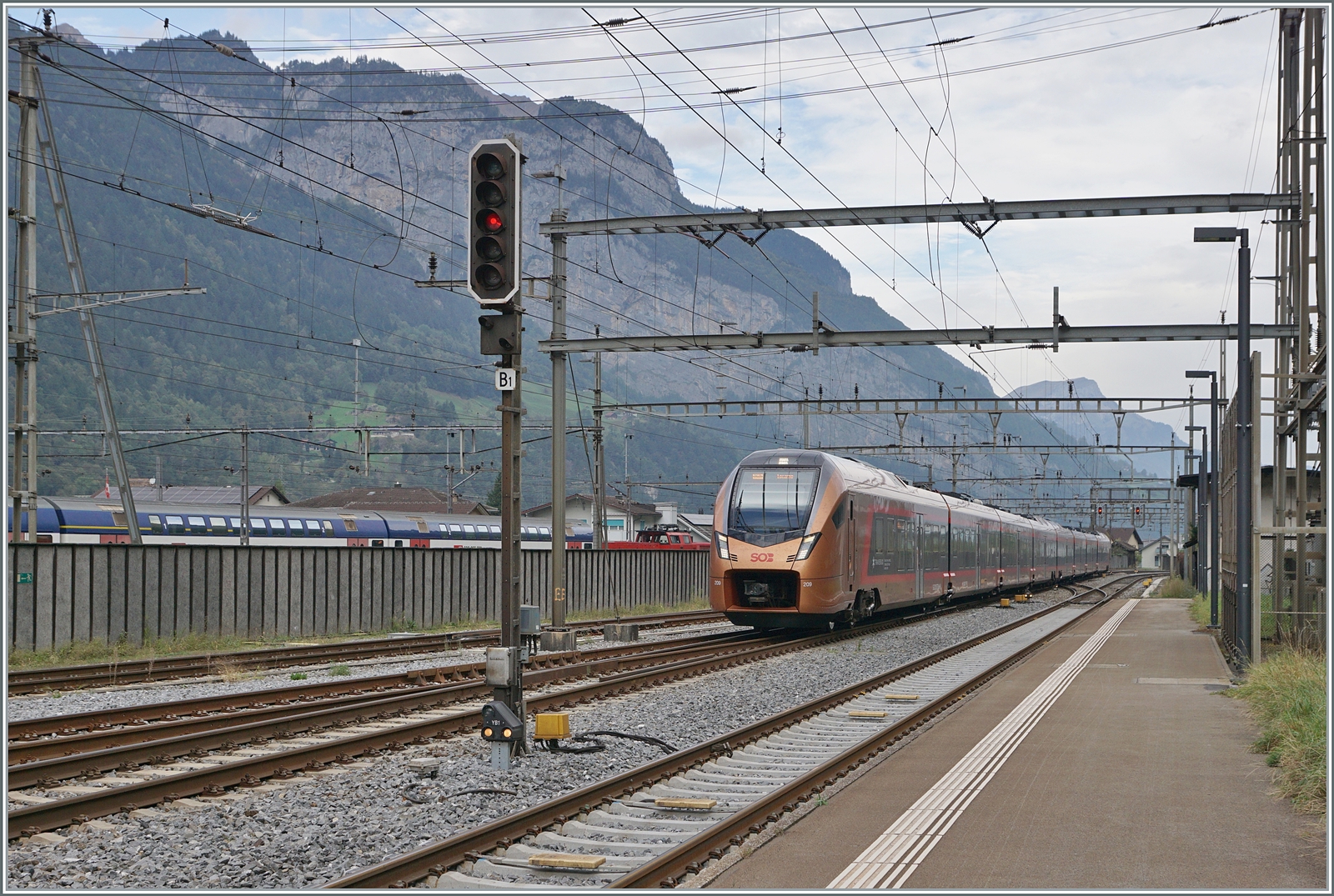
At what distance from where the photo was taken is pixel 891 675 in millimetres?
17859

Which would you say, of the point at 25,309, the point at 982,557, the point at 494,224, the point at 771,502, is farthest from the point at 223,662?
the point at 982,557

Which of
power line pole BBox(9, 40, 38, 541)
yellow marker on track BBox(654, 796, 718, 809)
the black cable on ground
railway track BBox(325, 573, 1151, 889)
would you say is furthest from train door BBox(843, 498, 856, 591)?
yellow marker on track BBox(654, 796, 718, 809)

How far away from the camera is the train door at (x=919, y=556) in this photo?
30.9 m

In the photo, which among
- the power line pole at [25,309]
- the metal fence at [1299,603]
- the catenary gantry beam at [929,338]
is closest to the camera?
the metal fence at [1299,603]

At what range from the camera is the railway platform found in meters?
7.02

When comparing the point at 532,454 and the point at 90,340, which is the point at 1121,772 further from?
the point at 532,454

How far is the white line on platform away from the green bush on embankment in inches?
84.9

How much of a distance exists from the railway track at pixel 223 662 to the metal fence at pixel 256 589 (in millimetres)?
1374

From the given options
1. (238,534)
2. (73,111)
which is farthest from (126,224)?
(238,534)

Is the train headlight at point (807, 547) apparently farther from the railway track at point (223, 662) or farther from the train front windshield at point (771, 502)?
the railway track at point (223, 662)

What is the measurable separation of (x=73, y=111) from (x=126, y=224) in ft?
126

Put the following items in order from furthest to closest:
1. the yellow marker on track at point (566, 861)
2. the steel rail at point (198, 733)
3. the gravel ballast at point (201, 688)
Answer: the gravel ballast at point (201, 688), the steel rail at point (198, 733), the yellow marker on track at point (566, 861)

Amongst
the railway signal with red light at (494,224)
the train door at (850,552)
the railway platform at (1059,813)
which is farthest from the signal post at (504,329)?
the train door at (850,552)

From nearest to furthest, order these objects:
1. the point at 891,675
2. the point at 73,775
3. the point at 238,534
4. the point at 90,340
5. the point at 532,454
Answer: the point at 73,775 → the point at 891,675 → the point at 90,340 → the point at 238,534 → the point at 532,454
